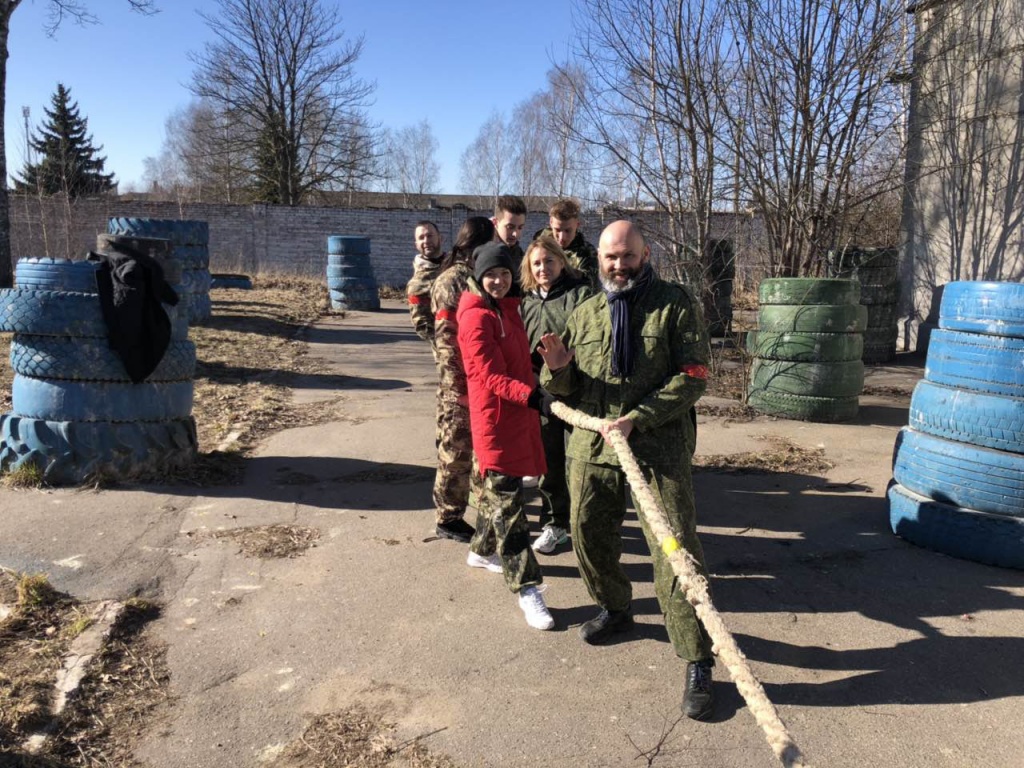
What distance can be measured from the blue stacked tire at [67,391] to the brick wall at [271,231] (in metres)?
19.7

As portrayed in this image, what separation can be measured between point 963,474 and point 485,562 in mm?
2712

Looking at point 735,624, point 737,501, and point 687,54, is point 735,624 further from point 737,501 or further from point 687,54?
point 687,54

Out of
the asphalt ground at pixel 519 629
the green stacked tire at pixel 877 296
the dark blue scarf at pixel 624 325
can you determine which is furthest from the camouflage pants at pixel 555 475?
the green stacked tire at pixel 877 296

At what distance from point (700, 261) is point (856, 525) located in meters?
5.96

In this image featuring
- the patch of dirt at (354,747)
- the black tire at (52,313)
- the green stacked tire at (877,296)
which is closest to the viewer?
the patch of dirt at (354,747)

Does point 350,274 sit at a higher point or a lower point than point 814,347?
higher

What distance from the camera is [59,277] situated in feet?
17.0

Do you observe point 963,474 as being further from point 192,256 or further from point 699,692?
point 192,256

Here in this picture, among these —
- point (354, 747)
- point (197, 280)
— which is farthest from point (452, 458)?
point (197, 280)

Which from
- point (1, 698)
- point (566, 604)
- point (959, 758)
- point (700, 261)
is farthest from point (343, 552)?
point (700, 261)

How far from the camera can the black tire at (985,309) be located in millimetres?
4043

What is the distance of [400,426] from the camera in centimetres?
753

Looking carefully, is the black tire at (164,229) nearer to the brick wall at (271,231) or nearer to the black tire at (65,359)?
the black tire at (65,359)

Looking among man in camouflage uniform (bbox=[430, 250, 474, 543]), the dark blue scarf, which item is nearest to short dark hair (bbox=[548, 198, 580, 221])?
man in camouflage uniform (bbox=[430, 250, 474, 543])
